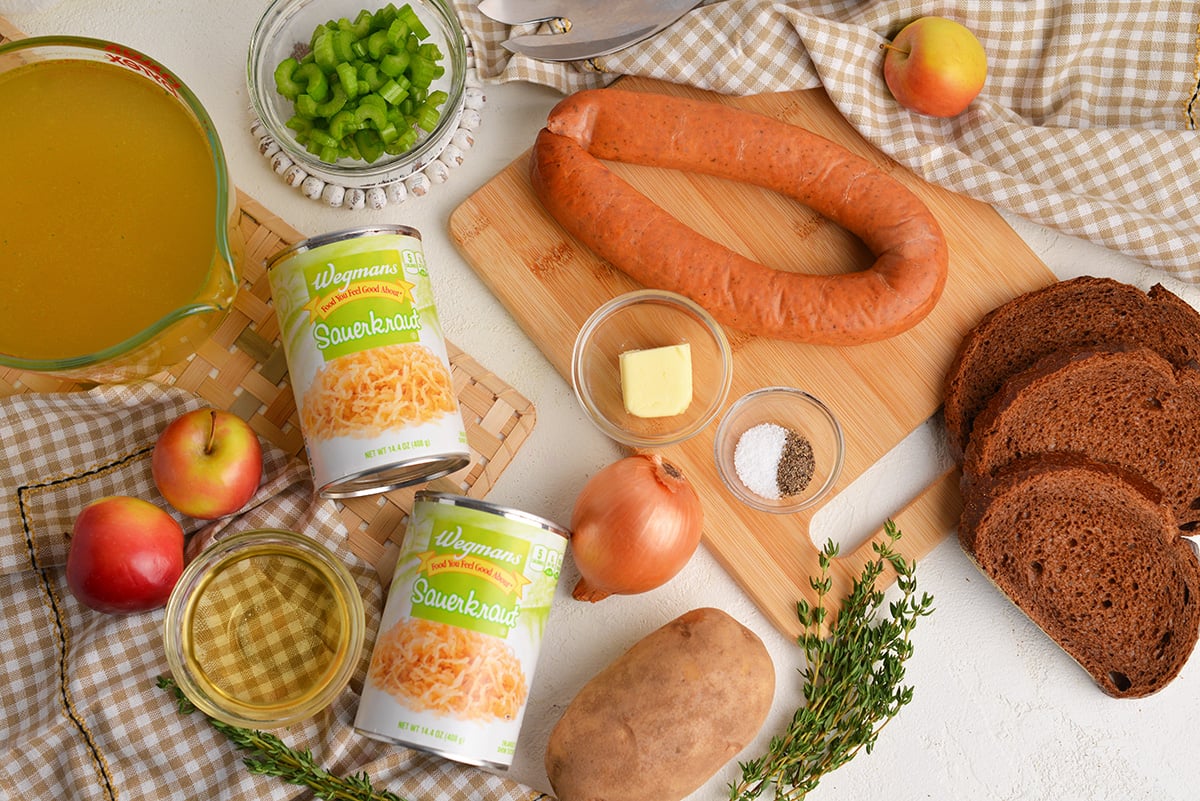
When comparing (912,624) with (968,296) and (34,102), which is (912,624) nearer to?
(968,296)

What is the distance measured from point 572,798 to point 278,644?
0.67 meters

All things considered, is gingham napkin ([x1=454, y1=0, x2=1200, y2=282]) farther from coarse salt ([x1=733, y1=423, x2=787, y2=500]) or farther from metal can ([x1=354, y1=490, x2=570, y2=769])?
metal can ([x1=354, y1=490, x2=570, y2=769])

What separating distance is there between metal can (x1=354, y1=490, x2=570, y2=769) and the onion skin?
16 centimetres

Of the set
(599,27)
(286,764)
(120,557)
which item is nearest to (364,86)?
(599,27)

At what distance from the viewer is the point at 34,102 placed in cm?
170

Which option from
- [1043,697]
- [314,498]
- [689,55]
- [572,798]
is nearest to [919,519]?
[1043,697]

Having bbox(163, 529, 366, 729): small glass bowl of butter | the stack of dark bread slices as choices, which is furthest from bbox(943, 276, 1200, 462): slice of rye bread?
bbox(163, 529, 366, 729): small glass bowl of butter

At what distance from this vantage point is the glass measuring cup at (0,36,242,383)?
65.3 inches

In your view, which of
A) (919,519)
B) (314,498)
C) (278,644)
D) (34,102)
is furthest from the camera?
(919,519)

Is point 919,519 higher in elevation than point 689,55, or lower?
lower

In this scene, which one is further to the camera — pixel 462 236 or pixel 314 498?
pixel 462 236

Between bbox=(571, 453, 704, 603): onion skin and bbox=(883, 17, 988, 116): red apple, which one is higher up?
bbox=(883, 17, 988, 116): red apple

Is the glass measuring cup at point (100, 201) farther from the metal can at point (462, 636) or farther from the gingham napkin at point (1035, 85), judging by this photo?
the gingham napkin at point (1035, 85)

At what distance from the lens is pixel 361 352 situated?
1777 millimetres
